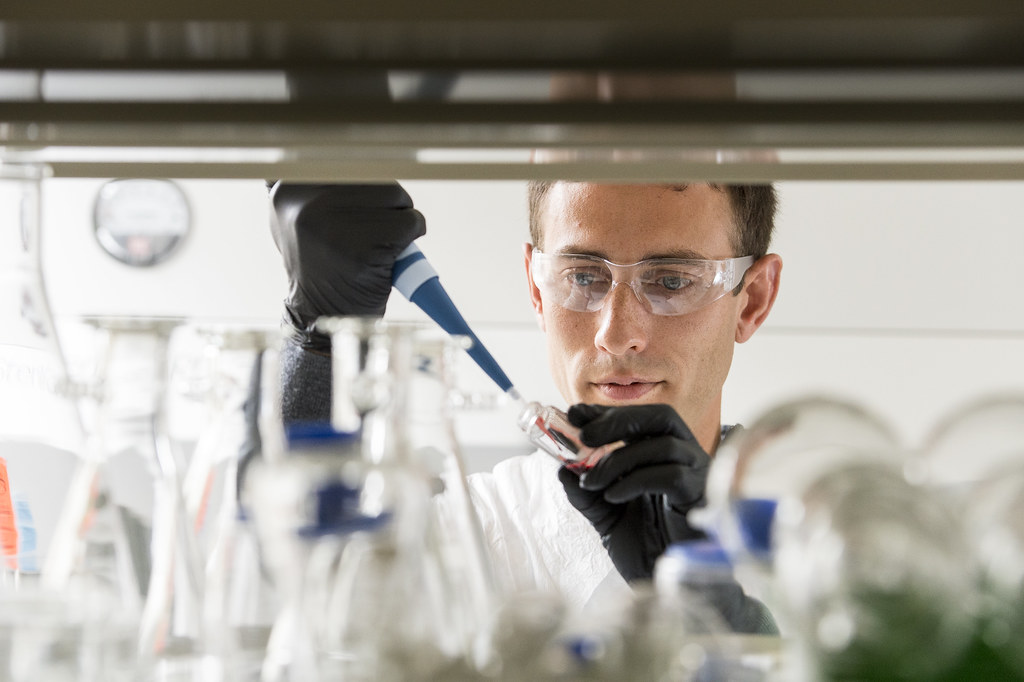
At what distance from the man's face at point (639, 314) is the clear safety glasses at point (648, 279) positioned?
0.02 metres

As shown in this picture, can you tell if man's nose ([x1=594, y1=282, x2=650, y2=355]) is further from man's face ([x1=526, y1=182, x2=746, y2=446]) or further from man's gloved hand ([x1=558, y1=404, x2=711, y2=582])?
man's gloved hand ([x1=558, y1=404, x2=711, y2=582])

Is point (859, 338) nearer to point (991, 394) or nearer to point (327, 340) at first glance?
point (327, 340)

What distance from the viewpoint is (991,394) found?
0.44 m

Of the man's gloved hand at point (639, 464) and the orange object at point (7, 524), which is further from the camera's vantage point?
the man's gloved hand at point (639, 464)

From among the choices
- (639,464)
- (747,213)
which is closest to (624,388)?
(747,213)

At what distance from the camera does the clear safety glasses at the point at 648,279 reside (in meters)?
1.58

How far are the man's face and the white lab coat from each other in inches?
8.4

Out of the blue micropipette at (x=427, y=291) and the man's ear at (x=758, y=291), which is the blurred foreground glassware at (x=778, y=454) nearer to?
the blue micropipette at (x=427, y=291)

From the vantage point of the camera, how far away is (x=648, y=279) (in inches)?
62.9

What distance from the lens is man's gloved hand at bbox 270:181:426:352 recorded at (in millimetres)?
1129

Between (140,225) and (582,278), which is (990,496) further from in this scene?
(140,225)

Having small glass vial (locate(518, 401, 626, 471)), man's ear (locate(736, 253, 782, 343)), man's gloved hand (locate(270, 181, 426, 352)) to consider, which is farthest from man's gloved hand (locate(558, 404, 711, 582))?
man's ear (locate(736, 253, 782, 343))

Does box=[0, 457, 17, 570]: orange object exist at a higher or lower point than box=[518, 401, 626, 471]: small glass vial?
lower

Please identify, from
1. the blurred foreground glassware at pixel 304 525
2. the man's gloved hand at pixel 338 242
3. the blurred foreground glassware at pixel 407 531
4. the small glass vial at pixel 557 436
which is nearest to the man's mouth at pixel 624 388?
the man's gloved hand at pixel 338 242
